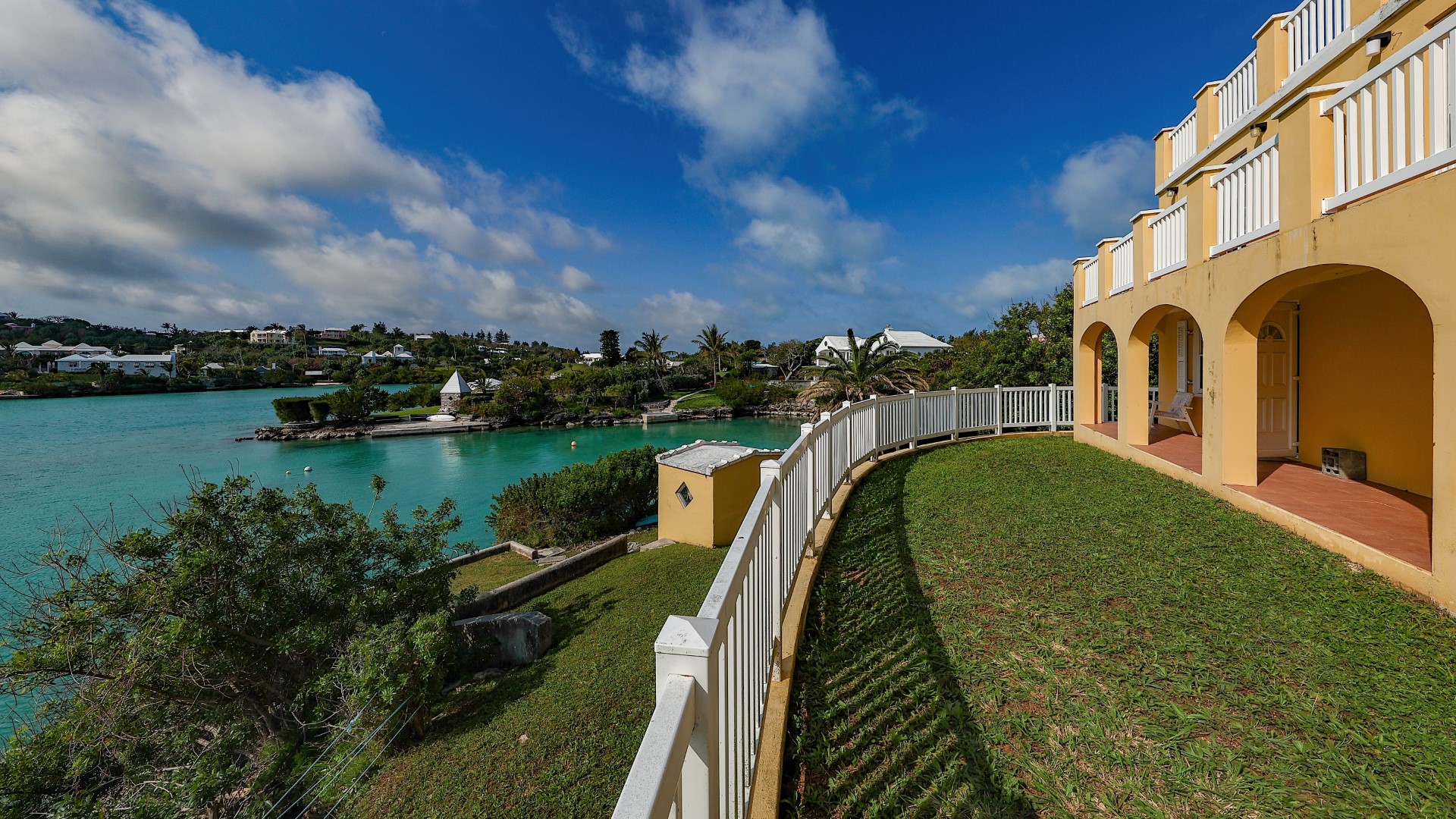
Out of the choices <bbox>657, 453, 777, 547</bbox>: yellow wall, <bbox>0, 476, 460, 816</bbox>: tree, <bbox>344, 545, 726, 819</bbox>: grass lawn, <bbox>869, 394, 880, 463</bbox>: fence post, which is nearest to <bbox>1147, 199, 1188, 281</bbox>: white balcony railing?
<bbox>869, 394, 880, 463</bbox>: fence post

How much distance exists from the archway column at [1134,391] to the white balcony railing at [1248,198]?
257 cm

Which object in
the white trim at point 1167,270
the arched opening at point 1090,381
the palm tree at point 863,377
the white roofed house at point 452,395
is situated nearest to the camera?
the white trim at point 1167,270

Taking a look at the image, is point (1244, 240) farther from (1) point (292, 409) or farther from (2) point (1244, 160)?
(1) point (292, 409)

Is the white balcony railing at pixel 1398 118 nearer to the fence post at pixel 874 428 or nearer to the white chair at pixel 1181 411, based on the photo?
the fence post at pixel 874 428

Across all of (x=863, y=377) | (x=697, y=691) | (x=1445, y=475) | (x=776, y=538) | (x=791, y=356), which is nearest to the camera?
(x=697, y=691)

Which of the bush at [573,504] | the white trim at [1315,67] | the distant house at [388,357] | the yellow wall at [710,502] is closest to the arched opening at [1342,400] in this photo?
the white trim at [1315,67]

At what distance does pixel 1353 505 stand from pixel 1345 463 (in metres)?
1.50

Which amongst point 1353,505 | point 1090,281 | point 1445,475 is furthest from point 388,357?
point 1445,475

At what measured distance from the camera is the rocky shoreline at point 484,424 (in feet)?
151

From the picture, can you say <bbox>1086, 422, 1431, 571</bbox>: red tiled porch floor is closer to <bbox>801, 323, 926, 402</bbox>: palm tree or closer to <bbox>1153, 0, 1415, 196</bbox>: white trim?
<bbox>1153, 0, 1415, 196</bbox>: white trim

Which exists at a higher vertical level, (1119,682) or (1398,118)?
(1398,118)

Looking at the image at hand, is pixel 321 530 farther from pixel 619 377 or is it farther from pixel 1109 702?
pixel 619 377

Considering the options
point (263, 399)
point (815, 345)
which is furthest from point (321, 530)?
point (263, 399)

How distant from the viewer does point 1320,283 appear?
6695mm
